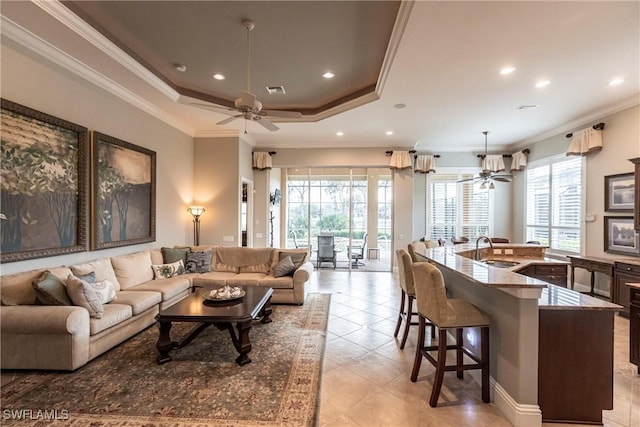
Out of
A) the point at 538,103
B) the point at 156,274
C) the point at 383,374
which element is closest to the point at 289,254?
the point at 156,274

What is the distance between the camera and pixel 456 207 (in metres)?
7.91

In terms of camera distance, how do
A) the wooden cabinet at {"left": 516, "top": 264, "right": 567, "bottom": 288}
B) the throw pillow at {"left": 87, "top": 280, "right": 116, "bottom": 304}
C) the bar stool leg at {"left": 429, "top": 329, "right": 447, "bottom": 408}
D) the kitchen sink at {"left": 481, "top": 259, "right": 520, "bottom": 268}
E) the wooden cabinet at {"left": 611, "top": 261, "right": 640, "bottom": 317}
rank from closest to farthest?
the bar stool leg at {"left": 429, "top": 329, "right": 447, "bottom": 408}, the throw pillow at {"left": 87, "top": 280, "right": 116, "bottom": 304}, the kitchen sink at {"left": 481, "top": 259, "right": 520, "bottom": 268}, the wooden cabinet at {"left": 516, "top": 264, "right": 567, "bottom": 288}, the wooden cabinet at {"left": 611, "top": 261, "right": 640, "bottom": 317}

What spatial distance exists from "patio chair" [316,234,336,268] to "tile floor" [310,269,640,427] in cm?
374

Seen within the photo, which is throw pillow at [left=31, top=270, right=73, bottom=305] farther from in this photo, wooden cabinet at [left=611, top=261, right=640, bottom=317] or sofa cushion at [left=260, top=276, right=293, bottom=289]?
wooden cabinet at [left=611, top=261, right=640, bottom=317]

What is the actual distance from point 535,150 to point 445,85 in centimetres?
437

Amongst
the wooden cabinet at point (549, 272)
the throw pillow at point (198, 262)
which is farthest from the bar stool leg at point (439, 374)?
the throw pillow at point (198, 262)

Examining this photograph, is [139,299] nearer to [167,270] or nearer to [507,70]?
[167,270]

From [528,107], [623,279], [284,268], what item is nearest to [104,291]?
[284,268]

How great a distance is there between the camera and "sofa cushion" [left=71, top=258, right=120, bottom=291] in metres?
3.44

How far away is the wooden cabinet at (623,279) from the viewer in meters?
4.06

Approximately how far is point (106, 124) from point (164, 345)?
3.11m

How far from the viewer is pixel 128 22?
9.86 ft

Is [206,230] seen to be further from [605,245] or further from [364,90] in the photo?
[605,245]

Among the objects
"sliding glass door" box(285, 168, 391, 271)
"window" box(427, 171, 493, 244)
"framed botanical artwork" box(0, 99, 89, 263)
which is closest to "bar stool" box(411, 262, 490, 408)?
"framed botanical artwork" box(0, 99, 89, 263)
